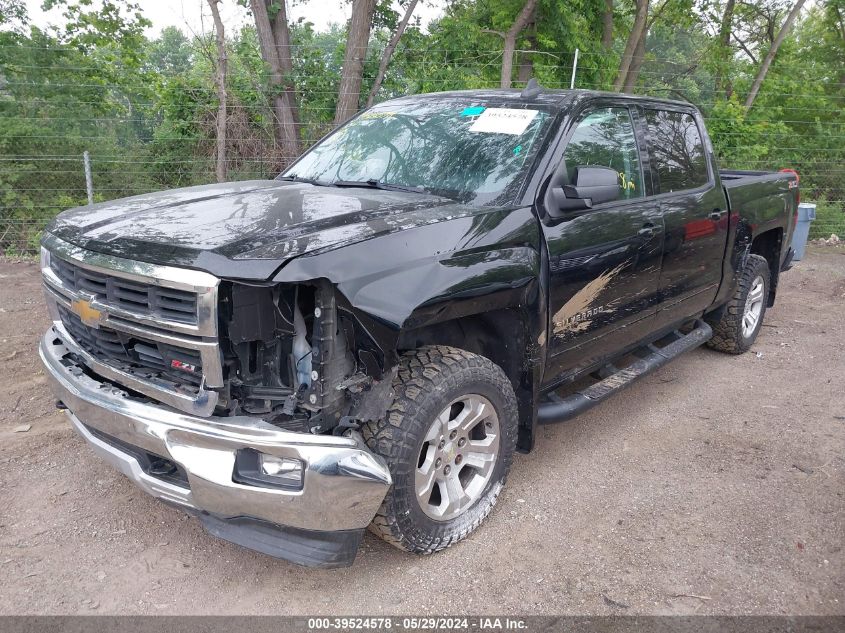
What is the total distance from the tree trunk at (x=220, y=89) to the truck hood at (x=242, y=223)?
6.18m

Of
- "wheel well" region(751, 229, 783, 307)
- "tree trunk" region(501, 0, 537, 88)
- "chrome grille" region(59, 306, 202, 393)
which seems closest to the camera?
"chrome grille" region(59, 306, 202, 393)

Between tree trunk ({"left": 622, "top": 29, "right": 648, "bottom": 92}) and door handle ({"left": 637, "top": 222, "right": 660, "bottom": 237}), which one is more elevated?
tree trunk ({"left": 622, "top": 29, "right": 648, "bottom": 92})

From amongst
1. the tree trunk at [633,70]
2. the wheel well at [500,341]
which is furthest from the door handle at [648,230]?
the tree trunk at [633,70]

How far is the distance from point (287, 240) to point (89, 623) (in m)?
1.67

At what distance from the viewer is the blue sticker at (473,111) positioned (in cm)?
378

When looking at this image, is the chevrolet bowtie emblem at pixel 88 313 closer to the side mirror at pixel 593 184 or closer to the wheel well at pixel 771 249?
the side mirror at pixel 593 184

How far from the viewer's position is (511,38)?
10484 mm

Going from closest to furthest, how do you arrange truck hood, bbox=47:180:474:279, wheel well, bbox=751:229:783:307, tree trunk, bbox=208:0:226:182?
truck hood, bbox=47:180:474:279 → wheel well, bbox=751:229:783:307 → tree trunk, bbox=208:0:226:182

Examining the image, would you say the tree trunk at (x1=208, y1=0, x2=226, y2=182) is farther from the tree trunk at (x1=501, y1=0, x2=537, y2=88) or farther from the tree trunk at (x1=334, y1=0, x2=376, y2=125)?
the tree trunk at (x1=501, y1=0, x2=537, y2=88)

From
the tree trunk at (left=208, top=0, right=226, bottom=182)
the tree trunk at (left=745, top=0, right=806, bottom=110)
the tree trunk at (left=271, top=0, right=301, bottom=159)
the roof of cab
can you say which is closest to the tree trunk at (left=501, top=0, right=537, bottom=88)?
the tree trunk at (left=271, top=0, right=301, bottom=159)

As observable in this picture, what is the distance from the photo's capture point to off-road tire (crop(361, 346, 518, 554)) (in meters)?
2.65

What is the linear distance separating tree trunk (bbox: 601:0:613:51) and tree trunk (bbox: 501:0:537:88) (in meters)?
2.56

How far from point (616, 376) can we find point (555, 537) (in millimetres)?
1291

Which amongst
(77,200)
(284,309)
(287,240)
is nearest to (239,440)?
(284,309)
